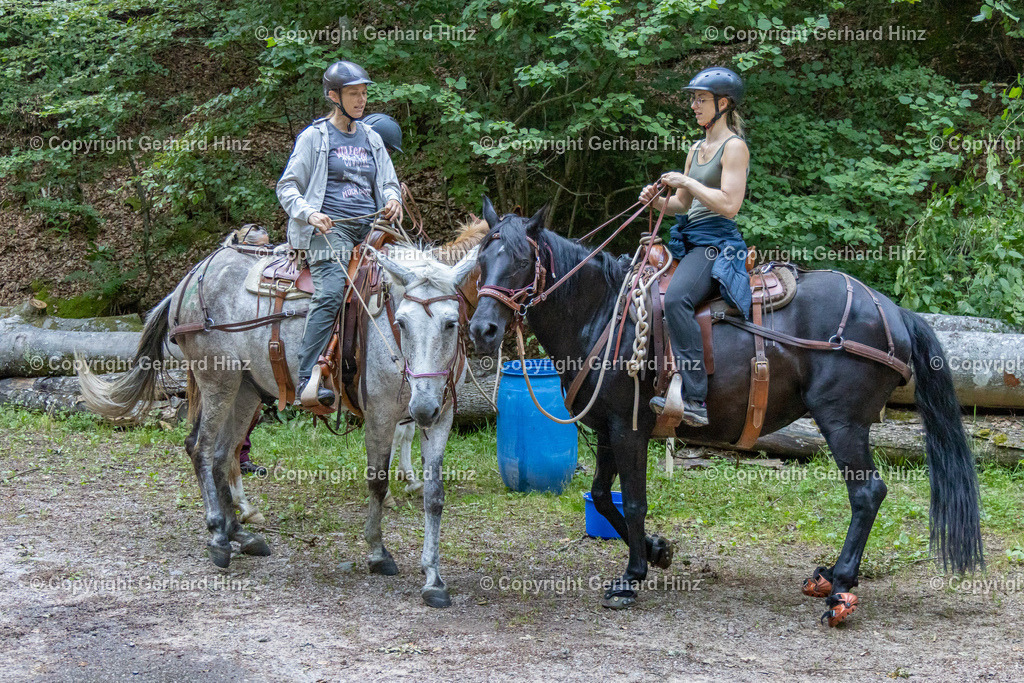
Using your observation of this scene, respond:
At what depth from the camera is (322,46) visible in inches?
310

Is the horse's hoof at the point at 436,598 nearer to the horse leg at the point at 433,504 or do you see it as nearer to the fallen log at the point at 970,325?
the horse leg at the point at 433,504

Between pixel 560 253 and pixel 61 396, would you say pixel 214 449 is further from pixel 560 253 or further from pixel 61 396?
pixel 61 396

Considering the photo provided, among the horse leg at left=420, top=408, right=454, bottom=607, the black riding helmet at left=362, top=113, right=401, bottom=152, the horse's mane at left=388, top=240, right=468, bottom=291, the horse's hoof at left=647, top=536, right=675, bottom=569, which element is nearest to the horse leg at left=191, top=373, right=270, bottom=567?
the horse leg at left=420, top=408, right=454, bottom=607

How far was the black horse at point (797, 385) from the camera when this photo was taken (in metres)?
4.62

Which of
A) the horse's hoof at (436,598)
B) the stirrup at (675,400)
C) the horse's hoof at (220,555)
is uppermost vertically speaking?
the stirrup at (675,400)

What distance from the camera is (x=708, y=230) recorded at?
16.0 ft

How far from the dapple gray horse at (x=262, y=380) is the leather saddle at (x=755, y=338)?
3.73 feet

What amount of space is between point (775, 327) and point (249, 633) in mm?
3351

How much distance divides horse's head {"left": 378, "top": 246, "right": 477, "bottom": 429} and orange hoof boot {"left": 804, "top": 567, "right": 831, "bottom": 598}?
2361 mm

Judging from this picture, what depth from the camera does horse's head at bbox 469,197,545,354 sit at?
4387 mm

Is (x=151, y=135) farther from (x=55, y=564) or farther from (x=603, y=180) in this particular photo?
(x=55, y=564)

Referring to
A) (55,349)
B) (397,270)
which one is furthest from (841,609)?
(55,349)

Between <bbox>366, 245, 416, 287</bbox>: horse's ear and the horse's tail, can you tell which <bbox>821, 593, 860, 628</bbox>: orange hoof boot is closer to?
<bbox>366, 245, 416, 287</bbox>: horse's ear

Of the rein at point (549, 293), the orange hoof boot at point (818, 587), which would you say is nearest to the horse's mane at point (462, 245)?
the rein at point (549, 293)
